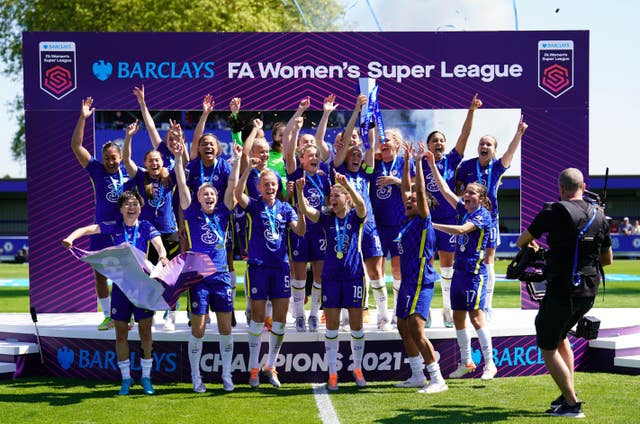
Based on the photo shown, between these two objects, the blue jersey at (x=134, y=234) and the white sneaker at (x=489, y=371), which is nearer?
the blue jersey at (x=134, y=234)

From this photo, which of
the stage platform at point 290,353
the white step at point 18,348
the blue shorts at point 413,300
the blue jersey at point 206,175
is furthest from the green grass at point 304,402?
the blue jersey at point 206,175

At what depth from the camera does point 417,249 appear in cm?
779

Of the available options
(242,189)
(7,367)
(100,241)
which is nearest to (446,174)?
(242,189)

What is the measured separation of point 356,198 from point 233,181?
117cm

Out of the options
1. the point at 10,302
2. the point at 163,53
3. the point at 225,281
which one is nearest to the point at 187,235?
the point at 225,281

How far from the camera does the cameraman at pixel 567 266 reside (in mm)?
6539

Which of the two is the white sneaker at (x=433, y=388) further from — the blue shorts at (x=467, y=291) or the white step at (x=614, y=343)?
the white step at (x=614, y=343)

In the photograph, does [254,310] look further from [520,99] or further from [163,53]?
[520,99]

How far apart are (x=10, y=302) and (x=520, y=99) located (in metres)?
9.00

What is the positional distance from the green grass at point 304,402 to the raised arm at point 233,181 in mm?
1809

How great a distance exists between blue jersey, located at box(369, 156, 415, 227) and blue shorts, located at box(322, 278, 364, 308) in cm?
143

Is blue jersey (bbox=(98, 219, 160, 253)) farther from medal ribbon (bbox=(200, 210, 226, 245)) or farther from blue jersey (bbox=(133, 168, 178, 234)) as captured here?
blue jersey (bbox=(133, 168, 178, 234))

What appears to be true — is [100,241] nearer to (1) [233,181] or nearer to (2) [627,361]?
(1) [233,181]

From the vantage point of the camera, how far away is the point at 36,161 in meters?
10.9
